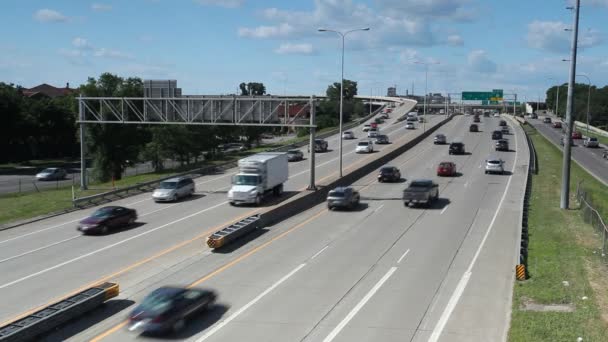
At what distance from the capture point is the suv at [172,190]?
4025 centimetres

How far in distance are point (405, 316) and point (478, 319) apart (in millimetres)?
2069

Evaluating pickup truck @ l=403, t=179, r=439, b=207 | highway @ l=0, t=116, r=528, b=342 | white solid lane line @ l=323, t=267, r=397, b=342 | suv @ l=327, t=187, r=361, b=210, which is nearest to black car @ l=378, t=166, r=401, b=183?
highway @ l=0, t=116, r=528, b=342

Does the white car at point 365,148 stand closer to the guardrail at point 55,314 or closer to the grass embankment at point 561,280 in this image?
the grass embankment at point 561,280

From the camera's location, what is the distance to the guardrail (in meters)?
15.6

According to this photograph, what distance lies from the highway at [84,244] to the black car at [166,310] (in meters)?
4.85

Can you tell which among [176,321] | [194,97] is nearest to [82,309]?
[176,321]

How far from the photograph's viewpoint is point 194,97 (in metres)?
46.1

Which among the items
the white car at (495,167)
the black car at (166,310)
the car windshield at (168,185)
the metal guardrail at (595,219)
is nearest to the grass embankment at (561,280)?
the metal guardrail at (595,219)

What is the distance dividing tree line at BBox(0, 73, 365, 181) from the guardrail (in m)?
42.4

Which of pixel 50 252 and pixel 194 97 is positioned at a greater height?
pixel 194 97

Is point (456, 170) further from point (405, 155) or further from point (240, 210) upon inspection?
point (240, 210)

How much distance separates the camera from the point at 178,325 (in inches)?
657

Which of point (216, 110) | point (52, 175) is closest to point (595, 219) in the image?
point (216, 110)

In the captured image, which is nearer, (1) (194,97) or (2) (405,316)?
(2) (405,316)
